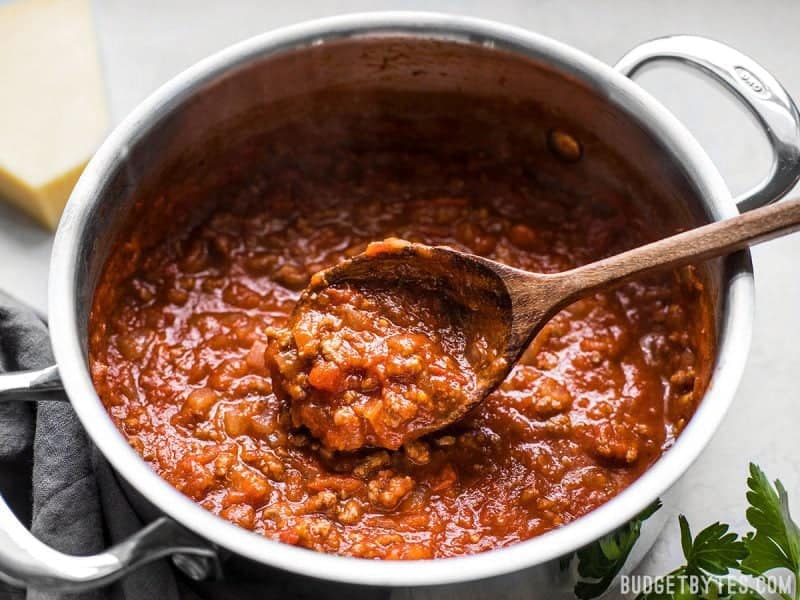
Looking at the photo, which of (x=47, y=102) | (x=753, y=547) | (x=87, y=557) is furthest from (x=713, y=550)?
(x=47, y=102)

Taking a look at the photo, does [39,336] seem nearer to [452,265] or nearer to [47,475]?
[47,475]

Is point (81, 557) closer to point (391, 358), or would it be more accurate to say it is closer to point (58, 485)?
point (58, 485)

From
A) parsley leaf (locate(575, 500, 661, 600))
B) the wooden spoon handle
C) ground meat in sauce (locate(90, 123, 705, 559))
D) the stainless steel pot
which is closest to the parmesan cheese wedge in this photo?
ground meat in sauce (locate(90, 123, 705, 559))

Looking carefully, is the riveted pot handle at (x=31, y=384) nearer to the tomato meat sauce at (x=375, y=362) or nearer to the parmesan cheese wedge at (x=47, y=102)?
the tomato meat sauce at (x=375, y=362)

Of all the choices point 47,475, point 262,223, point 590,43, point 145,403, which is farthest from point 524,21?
point 47,475

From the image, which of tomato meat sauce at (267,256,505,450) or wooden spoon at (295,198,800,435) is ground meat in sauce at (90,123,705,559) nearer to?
tomato meat sauce at (267,256,505,450)
